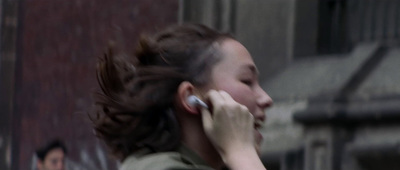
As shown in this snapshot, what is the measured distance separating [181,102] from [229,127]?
0.14 m

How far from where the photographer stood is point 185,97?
3703 millimetres

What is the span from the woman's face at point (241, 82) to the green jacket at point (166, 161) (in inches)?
7.6

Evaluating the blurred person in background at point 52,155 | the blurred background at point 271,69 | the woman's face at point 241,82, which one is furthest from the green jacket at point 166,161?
the blurred person in background at point 52,155

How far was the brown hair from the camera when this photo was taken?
3699 millimetres

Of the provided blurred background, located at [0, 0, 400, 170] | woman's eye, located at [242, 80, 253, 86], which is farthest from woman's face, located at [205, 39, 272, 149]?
blurred background, located at [0, 0, 400, 170]

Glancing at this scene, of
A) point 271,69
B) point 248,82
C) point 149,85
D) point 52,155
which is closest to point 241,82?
point 248,82

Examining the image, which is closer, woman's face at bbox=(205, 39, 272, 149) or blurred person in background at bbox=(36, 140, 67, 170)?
woman's face at bbox=(205, 39, 272, 149)

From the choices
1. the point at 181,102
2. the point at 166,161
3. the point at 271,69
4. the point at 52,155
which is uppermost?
the point at 181,102

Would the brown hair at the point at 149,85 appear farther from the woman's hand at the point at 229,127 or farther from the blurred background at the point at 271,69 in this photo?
the blurred background at the point at 271,69

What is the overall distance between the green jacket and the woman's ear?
0.10 m

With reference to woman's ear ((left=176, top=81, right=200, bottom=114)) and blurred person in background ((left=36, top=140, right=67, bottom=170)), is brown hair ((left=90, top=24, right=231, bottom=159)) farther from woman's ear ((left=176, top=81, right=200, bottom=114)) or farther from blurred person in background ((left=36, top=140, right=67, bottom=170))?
blurred person in background ((left=36, top=140, right=67, bottom=170))

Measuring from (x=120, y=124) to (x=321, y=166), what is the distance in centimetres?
732

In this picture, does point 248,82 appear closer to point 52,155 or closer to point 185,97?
point 185,97

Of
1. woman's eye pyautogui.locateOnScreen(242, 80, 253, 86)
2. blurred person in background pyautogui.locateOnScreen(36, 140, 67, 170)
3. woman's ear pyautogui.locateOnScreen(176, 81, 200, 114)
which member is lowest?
blurred person in background pyautogui.locateOnScreen(36, 140, 67, 170)
